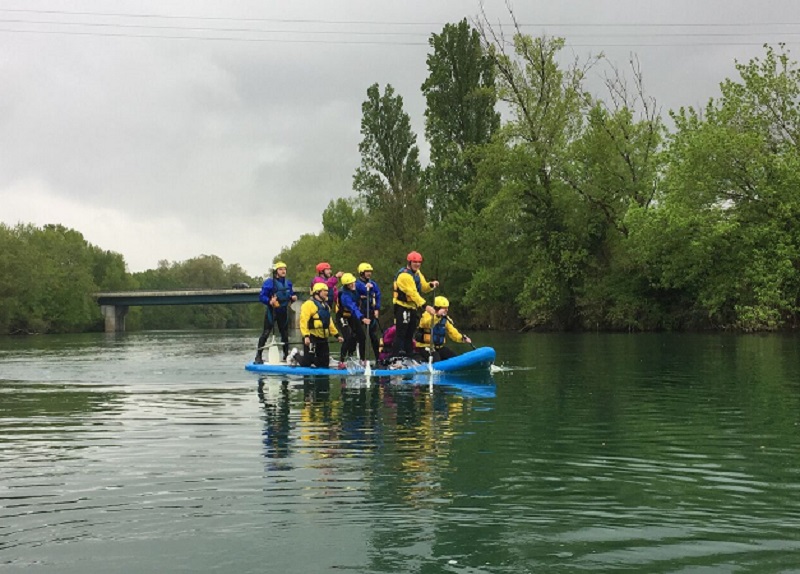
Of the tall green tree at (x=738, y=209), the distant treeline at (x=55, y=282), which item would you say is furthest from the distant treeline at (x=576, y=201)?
the distant treeline at (x=55, y=282)

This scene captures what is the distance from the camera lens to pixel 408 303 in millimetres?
18062

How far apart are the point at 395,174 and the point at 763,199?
26435 millimetres

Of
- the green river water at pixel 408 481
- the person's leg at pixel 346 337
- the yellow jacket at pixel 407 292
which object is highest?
the yellow jacket at pixel 407 292

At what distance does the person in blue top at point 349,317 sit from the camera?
1922cm

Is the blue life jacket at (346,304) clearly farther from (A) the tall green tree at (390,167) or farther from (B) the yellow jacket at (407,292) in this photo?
(A) the tall green tree at (390,167)

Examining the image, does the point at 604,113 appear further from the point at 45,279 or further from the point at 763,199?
the point at 45,279

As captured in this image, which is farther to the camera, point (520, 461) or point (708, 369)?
point (708, 369)

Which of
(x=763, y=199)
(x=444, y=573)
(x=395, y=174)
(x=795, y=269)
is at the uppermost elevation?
(x=395, y=174)

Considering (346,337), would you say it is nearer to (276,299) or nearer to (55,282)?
(276,299)

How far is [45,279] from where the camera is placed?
87.9m

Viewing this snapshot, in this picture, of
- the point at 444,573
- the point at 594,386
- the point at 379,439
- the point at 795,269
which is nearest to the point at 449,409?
the point at 379,439

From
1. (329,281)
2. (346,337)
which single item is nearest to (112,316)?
(329,281)

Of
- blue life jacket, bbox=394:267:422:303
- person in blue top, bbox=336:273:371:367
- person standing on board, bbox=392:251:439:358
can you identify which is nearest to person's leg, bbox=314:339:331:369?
person in blue top, bbox=336:273:371:367

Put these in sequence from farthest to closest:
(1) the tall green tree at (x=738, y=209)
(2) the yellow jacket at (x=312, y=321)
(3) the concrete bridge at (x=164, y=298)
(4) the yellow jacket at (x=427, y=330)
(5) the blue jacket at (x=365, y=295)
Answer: (3) the concrete bridge at (x=164, y=298)
(1) the tall green tree at (x=738, y=209)
(5) the blue jacket at (x=365, y=295)
(4) the yellow jacket at (x=427, y=330)
(2) the yellow jacket at (x=312, y=321)
